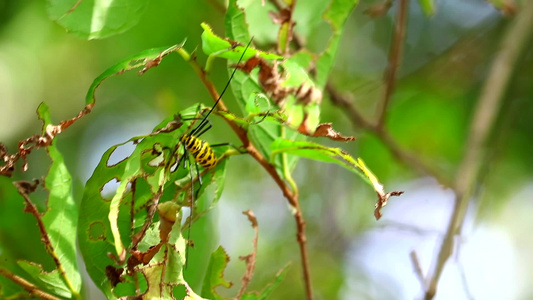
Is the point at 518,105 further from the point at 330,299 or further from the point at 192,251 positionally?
the point at 192,251

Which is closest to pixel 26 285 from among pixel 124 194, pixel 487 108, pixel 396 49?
pixel 124 194

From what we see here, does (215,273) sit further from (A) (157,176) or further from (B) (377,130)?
(B) (377,130)

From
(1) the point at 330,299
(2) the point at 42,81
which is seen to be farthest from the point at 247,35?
(1) the point at 330,299

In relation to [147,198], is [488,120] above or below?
below

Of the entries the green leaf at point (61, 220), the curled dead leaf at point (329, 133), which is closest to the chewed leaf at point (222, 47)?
the curled dead leaf at point (329, 133)

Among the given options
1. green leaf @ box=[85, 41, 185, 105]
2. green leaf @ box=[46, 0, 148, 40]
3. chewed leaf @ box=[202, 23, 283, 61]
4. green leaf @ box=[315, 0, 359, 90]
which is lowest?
green leaf @ box=[315, 0, 359, 90]

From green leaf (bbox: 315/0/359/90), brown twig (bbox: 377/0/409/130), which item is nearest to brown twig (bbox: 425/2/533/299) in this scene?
brown twig (bbox: 377/0/409/130)

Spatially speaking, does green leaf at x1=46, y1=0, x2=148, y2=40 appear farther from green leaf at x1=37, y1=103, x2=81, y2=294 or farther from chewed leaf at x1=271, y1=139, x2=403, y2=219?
chewed leaf at x1=271, y1=139, x2=403, y2=219
